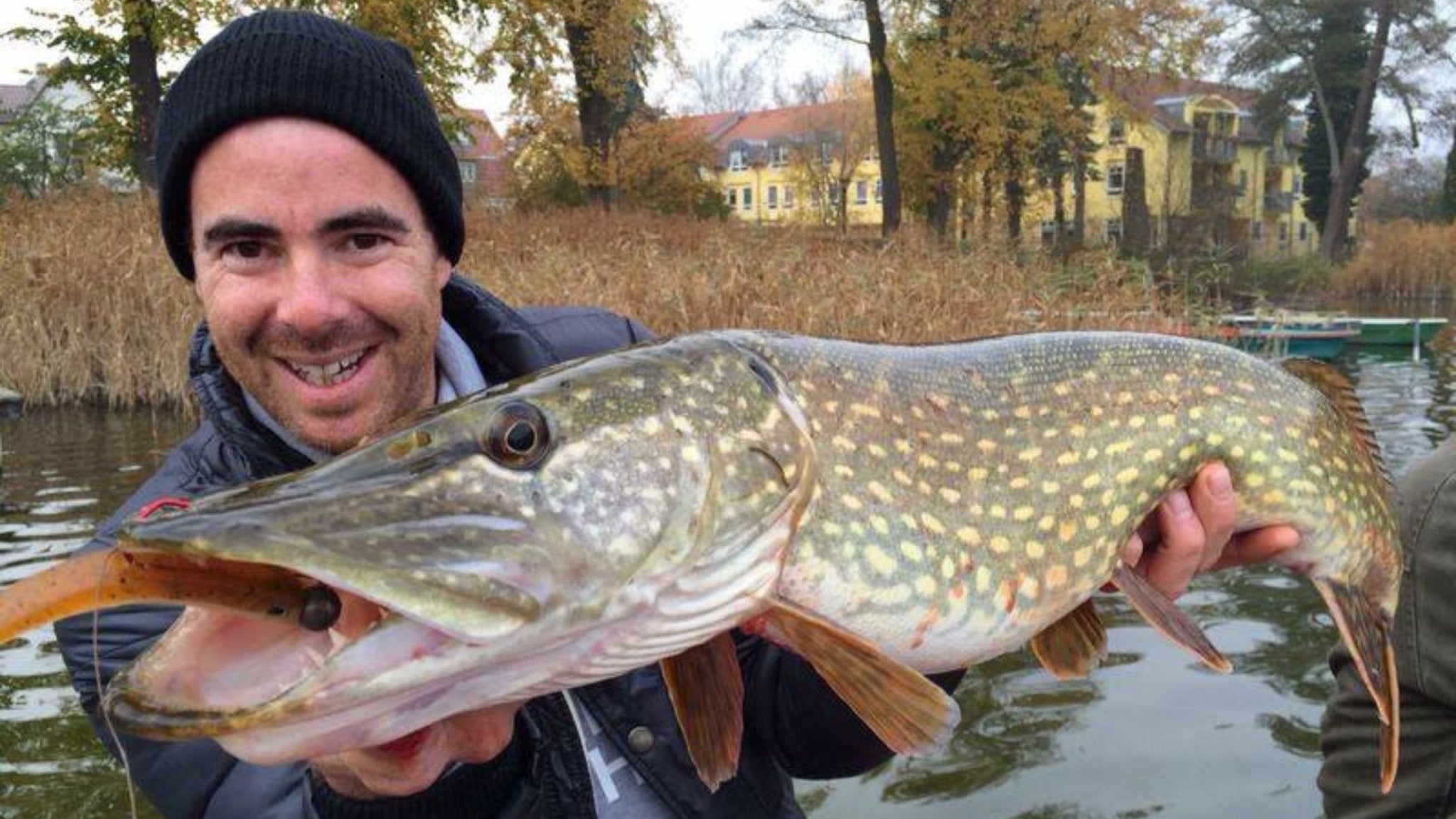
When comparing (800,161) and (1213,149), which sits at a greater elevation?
(1213,149)

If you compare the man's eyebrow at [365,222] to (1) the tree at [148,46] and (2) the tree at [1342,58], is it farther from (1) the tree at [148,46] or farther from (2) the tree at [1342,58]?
(2) the tree at [1342,58]

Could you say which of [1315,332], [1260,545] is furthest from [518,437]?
[1315,332]

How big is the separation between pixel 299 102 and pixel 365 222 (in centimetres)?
22

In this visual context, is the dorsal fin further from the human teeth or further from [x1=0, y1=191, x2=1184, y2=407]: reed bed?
[x1=0, y1=191, x2=1184, y2=407]: reed bed

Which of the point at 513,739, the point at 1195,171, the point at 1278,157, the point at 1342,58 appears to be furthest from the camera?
the point at 1278,157

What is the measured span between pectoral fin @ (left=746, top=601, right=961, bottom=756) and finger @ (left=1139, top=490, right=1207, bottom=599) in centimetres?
69

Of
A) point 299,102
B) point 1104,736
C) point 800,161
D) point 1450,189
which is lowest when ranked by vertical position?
point 1104,736

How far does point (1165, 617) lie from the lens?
5.98ft

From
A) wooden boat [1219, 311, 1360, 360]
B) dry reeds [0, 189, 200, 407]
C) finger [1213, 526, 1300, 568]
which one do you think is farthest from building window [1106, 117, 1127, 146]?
finger [1213, 526, 1300, 568]

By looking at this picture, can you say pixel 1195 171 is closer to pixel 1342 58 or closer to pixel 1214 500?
pixel 1342 58

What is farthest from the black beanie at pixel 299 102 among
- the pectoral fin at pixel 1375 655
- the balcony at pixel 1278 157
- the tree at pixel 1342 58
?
the balcony at pixel 1278 157

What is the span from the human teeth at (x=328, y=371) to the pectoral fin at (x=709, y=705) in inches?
30.6

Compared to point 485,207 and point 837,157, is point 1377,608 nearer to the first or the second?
point 485,207

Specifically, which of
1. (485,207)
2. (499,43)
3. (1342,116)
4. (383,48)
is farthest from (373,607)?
(1342,116)
